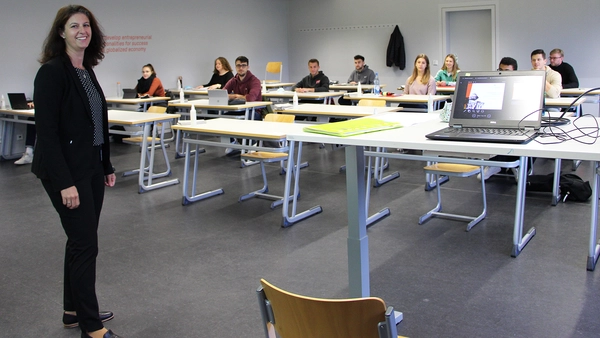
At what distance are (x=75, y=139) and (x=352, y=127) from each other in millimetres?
1138

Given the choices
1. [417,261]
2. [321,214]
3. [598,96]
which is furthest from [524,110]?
[598,96]

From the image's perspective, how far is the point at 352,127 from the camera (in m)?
2.22

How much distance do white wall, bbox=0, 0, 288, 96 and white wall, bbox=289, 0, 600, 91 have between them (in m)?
0.76

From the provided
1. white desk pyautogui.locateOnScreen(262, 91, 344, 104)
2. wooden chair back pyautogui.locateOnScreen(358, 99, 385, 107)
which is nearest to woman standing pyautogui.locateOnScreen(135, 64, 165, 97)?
white desk pyautogui.locateOnScreen(262, 91, 344, 104)

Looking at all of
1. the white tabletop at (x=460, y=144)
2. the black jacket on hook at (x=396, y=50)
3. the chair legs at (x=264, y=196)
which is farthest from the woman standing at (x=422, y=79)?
the white tabletop at (x=460, y=144)

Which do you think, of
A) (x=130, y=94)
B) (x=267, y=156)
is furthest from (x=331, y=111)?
(x=130, y=94)

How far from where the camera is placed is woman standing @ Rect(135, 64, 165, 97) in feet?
28.5

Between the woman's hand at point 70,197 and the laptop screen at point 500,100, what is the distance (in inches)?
62.7

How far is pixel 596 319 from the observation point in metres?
2.53

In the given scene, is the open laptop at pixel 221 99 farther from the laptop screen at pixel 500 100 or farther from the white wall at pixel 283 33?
the laptop screen at pixel 500 100

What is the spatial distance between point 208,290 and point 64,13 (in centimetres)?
159

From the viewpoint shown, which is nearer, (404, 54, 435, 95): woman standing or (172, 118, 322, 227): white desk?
(172, 118, 322, 227): white desk

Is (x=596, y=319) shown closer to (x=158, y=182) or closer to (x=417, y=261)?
(x=417, y=261)

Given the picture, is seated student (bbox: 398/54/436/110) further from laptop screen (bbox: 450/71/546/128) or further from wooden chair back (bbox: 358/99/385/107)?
laptop screen (bbox: 450/71/546/128)
